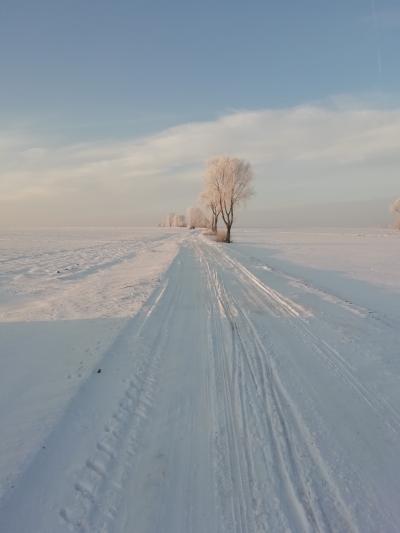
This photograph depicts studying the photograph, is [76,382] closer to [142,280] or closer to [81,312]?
[81,312]

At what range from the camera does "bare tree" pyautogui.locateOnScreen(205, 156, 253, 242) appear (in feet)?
124

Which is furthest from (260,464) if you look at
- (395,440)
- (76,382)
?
(76,382)

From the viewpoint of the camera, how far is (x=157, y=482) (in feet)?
8.95

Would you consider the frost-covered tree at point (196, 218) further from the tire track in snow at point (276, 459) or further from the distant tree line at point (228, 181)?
the tire track in snow at point (276, 459)

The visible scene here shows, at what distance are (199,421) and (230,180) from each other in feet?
120

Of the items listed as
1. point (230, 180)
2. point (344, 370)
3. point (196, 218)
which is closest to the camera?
point (344, 370)

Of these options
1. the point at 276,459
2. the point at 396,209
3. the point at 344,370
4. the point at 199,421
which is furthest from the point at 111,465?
the point at 396,209

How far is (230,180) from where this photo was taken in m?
38.2

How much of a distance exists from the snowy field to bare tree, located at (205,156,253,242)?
103 ft

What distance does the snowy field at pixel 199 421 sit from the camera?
2492 mm

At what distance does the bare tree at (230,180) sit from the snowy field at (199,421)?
3135cm

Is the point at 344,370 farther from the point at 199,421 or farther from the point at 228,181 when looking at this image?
the point at 228,181

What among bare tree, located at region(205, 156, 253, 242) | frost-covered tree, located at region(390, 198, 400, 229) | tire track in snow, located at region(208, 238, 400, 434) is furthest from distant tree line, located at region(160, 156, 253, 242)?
frost-covered tree, located at region(390, 198, 400, 229)

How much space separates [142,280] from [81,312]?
410 cm
